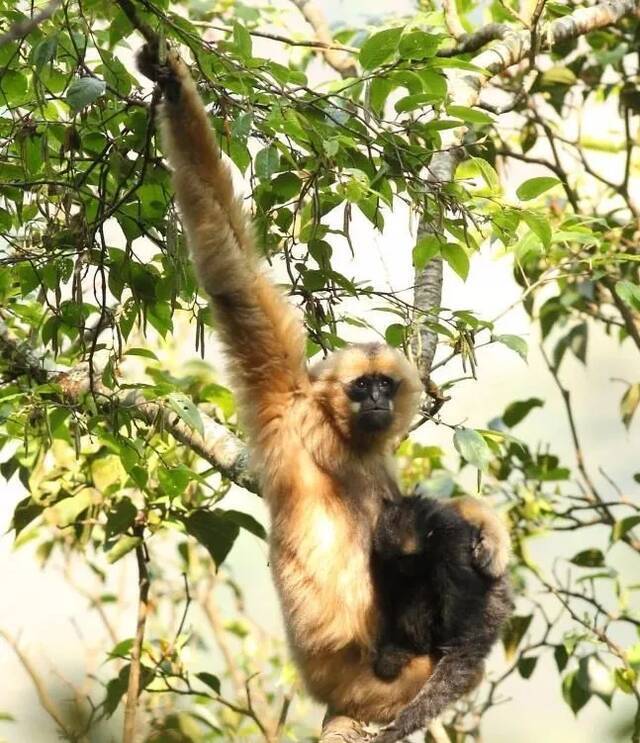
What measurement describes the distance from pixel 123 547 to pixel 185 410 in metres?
1.82

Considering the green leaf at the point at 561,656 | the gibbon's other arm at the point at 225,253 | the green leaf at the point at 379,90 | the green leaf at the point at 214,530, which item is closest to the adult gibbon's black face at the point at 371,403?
the gibbon's other arm at the point at 225,253

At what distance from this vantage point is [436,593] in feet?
15.0

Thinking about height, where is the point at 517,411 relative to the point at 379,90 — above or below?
below

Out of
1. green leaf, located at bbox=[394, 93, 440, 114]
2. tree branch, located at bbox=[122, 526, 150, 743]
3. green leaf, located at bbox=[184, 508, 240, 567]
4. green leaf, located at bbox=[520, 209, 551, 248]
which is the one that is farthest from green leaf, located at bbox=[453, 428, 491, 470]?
tree branch, located at bbox=[122, 526, 150, 743]

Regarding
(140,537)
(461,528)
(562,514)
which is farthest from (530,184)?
(562,514)

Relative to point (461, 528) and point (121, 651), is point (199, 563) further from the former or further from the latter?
point (461, 528)

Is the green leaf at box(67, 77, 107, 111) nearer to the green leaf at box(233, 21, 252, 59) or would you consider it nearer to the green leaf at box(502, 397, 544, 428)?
the green leaf at box(233, 21, 252, 59)

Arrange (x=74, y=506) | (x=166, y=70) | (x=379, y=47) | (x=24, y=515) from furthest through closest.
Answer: (x=74, y=506) < (x=24, y=515) < (x=379, y=47) < (x=166, y=70)

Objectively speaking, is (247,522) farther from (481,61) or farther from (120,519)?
(481,61)

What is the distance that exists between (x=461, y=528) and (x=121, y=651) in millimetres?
2245

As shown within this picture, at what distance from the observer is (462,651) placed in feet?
14.7

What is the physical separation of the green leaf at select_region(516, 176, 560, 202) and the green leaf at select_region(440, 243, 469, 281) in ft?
1.01

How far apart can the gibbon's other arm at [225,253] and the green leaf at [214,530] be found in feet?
2.74

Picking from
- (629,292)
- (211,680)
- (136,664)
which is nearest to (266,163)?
(629,292)
